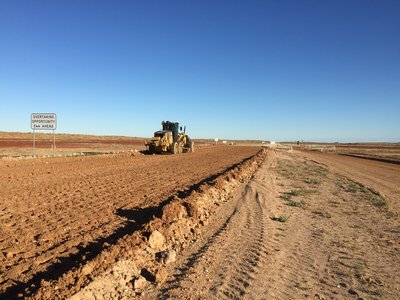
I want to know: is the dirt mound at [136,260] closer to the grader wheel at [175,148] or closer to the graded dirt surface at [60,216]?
the graded dirt surface at [60,216]

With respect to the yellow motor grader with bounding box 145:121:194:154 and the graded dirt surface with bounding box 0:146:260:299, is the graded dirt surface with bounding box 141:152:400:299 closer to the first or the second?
the graded dirt surface with bounding box 0:146:260:299

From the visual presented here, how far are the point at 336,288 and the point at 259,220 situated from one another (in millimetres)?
4174

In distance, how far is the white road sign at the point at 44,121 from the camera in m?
29.6

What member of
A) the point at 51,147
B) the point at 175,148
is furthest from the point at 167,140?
the point at 51,147

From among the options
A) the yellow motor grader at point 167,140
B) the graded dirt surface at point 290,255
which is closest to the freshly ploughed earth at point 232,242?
the graded dirt surface at point 290,255

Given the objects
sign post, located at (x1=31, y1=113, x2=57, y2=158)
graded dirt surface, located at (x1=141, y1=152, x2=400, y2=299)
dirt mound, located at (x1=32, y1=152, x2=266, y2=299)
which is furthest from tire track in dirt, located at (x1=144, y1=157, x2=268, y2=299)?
sign post, located at (x1=31, y1=113, x2=57, y2=158)

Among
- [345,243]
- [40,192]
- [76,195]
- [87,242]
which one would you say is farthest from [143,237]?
[40,192]

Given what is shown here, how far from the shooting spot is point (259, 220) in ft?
32.3

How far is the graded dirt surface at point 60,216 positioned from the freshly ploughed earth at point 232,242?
0.02 m

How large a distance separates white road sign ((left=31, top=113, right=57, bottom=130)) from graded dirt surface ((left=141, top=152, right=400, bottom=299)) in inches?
850

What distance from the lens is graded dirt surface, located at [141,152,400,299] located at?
18.2 feet

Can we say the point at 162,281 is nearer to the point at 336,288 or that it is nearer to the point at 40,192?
the point at 336,288

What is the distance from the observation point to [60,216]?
914 centimetres

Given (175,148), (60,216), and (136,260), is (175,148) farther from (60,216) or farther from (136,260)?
(136,260)
